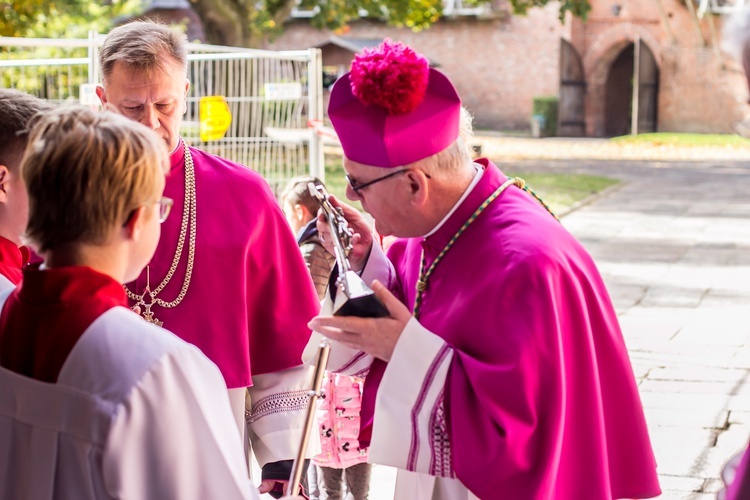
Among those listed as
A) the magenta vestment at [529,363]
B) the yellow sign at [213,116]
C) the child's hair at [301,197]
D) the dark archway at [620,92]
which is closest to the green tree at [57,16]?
the yellow sign at [213,116]

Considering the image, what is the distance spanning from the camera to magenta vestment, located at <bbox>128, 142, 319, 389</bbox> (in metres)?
2.74

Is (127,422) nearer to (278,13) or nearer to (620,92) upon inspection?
(278,13)

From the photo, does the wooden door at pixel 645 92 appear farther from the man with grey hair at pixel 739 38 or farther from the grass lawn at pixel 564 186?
the man with grey hair at pixel 739 38

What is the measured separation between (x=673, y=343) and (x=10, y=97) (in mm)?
5869

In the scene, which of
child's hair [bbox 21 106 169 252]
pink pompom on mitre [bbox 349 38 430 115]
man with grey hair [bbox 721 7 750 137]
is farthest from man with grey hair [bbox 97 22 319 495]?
man with grey hair [bbox 721 7 750 137]

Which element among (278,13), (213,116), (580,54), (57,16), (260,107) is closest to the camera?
(213,116)

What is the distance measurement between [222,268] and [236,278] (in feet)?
0.15

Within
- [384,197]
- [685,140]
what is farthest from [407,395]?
[685,140]

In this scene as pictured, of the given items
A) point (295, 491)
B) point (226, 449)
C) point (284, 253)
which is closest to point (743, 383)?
point (284, 253)

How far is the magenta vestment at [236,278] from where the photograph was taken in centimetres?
274

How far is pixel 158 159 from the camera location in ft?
5.80

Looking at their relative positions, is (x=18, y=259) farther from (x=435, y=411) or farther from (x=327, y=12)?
(x=327, y=12)

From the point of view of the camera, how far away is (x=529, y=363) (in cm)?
217

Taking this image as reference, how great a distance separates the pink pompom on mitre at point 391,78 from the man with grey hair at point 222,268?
2.09ft
